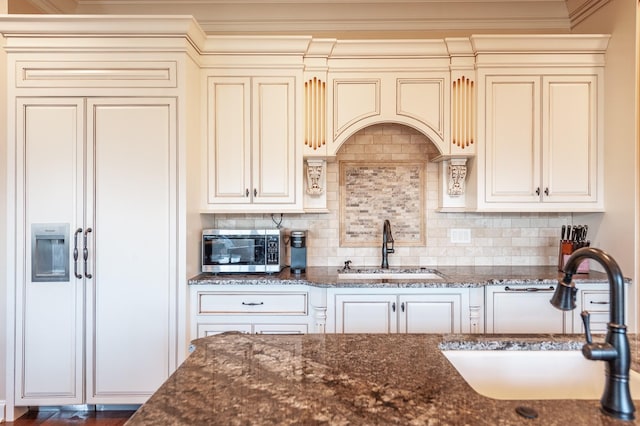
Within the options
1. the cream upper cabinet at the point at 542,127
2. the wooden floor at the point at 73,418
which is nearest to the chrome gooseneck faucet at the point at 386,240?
the cream upper cabinet at the point at 542,127

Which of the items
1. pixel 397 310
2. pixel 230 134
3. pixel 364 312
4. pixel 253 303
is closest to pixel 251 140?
pixel 230 134

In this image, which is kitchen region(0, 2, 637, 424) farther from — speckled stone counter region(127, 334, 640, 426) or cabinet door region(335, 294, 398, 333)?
speckled stone counter region(127, 334, 640, 426)

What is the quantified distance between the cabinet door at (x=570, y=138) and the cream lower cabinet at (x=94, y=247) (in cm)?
254

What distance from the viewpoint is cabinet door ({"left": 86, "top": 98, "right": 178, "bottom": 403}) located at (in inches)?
101

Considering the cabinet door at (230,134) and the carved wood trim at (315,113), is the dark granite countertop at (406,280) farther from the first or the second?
the carved wood trim at (315,113)

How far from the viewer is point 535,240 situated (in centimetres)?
325

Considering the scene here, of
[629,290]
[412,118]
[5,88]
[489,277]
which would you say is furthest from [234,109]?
[629,290]

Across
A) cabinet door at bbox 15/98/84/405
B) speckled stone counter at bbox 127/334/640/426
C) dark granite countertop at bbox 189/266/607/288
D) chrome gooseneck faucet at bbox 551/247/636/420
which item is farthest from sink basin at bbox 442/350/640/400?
cabinet door at bbox 15/98/84/405

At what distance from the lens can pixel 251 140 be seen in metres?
2.86

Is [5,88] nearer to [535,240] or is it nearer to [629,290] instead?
[535,240]

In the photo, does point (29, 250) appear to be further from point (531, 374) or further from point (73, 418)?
point (531, 374)

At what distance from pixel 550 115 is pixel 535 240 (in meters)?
0.98

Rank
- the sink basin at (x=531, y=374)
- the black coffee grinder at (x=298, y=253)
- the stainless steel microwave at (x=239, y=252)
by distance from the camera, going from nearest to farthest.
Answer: the sink basin at (x=531, y=374)
the stainless steel microwave at (x=239, y=252)
the black coffee grinder at (x=298, y=253)

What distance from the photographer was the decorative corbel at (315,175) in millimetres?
2982
